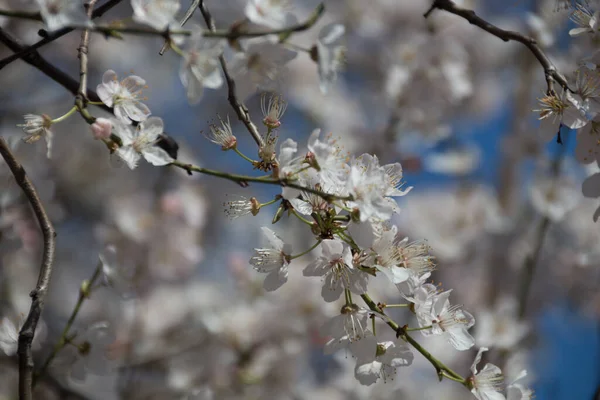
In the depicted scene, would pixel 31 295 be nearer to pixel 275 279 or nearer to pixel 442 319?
pixel 275 279

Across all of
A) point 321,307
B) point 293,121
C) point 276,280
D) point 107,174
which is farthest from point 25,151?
point 293,121

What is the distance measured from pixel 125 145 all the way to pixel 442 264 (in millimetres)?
2134

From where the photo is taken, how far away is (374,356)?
875mm

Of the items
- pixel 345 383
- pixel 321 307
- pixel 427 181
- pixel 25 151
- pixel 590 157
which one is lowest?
pixel 427 181

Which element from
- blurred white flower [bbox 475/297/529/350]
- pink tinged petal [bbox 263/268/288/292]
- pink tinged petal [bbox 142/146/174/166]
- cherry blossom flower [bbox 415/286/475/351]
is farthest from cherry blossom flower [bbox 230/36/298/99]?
blurred white flower [bbox 475/297/529/350]

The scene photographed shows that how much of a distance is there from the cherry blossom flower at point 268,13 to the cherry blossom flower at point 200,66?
0.18ft

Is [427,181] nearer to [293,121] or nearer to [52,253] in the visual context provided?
[293,121]

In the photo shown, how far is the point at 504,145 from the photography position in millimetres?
2633

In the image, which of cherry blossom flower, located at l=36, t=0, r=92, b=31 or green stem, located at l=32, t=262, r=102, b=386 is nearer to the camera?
cherry blossom flower, located at l=36, t=0, r=92, b=31

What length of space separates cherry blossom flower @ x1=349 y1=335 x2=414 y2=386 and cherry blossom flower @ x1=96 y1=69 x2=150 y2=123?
1.53 feet

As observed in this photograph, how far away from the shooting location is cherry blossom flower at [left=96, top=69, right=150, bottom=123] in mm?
884

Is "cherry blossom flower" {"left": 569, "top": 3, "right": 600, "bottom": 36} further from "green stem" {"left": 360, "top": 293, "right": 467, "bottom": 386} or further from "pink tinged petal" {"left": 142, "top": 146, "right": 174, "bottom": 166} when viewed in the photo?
"pink tinged petal" {"left": 142, "top": 146, "right": 174, "bottom": 166}

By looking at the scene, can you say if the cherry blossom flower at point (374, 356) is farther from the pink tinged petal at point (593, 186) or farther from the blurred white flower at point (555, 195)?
the blurred white flower at point (555, 195)

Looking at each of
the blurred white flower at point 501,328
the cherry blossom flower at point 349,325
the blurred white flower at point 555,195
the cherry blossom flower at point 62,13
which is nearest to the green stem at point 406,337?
the cherry blossom flower at point 349,325
